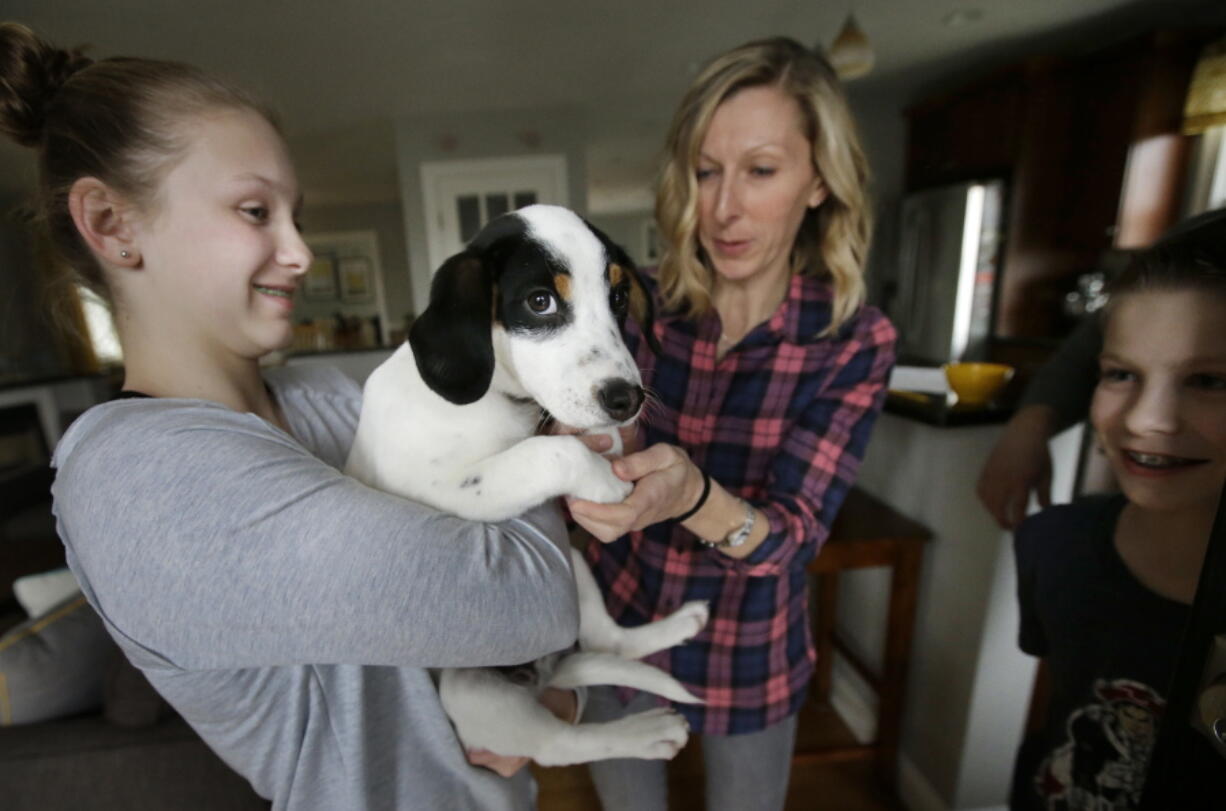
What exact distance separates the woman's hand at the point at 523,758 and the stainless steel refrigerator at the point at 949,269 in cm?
363

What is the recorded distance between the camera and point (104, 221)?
21.7 inches

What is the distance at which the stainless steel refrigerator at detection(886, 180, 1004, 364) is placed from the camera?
3.90 metres

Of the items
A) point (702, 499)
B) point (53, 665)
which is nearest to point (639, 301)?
point (702, 499)

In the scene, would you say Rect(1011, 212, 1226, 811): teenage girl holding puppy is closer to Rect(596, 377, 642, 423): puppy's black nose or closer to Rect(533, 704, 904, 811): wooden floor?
Rect(596, 377, 642, 423): puppy's black nose

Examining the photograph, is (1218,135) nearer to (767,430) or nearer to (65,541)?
(767,430)

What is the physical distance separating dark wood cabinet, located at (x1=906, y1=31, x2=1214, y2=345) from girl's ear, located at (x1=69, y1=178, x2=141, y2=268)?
15.0 ft

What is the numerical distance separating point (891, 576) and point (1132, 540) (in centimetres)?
90

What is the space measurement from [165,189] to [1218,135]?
4655 millimetres

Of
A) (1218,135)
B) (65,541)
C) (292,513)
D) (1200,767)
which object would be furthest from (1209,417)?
(1218,135)

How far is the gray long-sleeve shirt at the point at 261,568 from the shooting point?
464mm

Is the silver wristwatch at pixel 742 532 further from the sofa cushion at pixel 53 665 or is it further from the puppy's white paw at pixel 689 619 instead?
the sofa cushion at pixel 53 665

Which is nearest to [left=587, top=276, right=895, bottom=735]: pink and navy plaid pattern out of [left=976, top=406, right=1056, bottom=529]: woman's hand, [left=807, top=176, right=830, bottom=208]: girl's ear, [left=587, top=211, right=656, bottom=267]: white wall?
[left=807, top=176, right=830, bottom=208]: girl's ear

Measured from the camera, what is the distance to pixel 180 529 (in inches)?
18.2

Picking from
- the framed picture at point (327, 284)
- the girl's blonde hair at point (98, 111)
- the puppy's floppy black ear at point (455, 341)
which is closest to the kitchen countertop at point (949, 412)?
the puppy's floppy black ear at point (455, 341)
